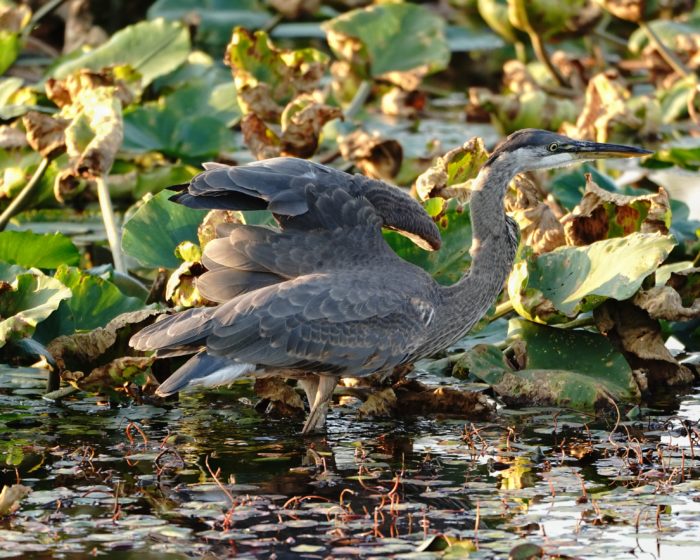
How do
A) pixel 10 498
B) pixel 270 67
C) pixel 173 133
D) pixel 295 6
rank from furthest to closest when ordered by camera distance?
pixel 295 6
pixel 173 133
pixel 270 67
pixel 10 498

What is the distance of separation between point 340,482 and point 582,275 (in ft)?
5.91

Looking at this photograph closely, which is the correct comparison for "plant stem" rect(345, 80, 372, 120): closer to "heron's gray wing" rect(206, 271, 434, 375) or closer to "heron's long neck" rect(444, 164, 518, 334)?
"heron's long neck" rect(444, 164, 518, 334)

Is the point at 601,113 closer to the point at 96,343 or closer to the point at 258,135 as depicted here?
the point at 258,135

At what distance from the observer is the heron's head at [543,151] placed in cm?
638

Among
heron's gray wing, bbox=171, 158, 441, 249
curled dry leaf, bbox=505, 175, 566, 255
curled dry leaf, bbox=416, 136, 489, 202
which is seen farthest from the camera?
curled dry leaf, bbox=416, 136, 489, 202

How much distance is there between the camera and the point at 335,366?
5.90 m

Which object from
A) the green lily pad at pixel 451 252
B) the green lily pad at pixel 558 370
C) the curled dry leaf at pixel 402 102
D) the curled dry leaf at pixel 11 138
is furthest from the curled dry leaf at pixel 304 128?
the curled dry leaf at pixel 402 102

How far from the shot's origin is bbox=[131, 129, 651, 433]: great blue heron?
5.71 meters

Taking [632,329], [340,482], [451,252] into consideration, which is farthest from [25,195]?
[632,329]

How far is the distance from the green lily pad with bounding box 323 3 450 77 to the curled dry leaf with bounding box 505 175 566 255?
396cm

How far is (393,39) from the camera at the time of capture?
10953 mm

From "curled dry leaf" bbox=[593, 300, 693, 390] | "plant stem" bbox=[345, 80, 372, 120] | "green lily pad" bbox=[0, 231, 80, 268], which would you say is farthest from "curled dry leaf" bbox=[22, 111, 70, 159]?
"plant stem" bbox=[345, 80, 372, 120]

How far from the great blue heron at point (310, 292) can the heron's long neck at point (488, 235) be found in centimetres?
2

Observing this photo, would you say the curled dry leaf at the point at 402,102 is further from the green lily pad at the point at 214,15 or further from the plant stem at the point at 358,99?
the green lily pad at the point at 214,15
